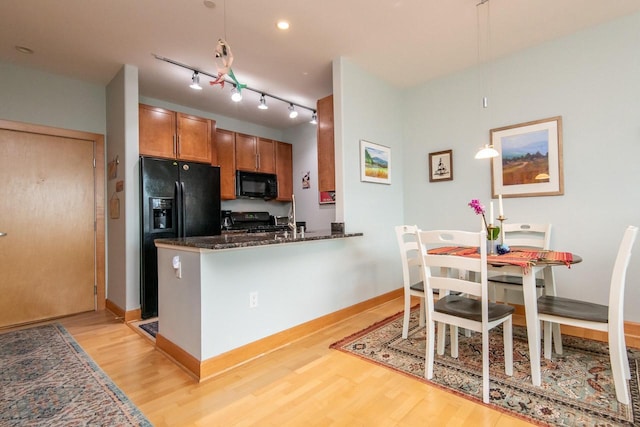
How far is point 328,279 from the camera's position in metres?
2.92

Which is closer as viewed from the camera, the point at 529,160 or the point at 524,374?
the point at 524,374

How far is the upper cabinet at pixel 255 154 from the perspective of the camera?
4.80m

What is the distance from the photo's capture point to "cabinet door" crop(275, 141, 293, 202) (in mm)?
5312

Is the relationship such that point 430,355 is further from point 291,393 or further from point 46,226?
point 46,226

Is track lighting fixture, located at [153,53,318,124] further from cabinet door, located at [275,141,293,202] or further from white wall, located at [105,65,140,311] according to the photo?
cabinet door, located at [275,141,293,202]

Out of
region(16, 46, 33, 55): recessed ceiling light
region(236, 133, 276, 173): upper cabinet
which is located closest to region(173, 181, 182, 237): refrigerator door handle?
region(236, 133, 276, 173): upper cabinet

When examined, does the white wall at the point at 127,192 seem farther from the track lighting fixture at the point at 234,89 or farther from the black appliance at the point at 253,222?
the black appliance at the point at 253,222

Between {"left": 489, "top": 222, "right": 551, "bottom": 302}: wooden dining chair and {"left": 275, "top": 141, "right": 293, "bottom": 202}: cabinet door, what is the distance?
11.4 feet

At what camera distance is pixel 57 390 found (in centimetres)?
187

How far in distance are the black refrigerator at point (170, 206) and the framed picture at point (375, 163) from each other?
178cm

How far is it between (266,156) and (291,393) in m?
3.96

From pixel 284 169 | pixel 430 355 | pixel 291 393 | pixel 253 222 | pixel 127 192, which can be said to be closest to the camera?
pixel 291 393

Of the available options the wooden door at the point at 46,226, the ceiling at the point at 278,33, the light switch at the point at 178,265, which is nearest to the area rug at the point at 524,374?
the light switch at the point at 178,265

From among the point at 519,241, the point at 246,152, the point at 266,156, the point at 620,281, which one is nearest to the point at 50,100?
the point at 246,152
